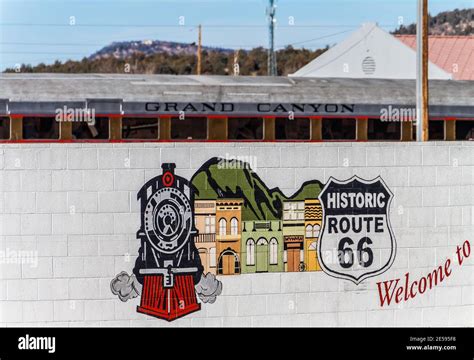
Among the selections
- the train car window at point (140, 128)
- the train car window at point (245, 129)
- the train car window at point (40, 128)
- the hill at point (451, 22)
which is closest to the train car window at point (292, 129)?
the train car window at point (245, 129)

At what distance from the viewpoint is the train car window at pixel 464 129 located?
15.1 m

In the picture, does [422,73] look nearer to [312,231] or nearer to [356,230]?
[356,230]

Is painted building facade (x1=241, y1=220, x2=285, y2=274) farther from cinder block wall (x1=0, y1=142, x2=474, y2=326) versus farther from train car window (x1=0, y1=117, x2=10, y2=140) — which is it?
train car window (x1=0, y1=117, x2=10, y2=140)

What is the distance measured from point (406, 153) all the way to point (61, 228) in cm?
417

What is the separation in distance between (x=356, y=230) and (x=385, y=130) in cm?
395

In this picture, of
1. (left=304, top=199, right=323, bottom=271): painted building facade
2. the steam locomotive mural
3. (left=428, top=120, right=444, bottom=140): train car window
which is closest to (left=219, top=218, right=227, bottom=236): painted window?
the steam locomotive mural

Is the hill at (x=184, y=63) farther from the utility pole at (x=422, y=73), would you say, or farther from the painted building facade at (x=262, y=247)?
the painted building facade at (x=262, y=247)

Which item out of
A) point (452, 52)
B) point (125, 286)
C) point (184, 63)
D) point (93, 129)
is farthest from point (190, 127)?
point (184, 63)

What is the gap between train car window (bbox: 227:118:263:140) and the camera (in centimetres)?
1388

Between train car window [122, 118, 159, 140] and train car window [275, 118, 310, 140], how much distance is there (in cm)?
181

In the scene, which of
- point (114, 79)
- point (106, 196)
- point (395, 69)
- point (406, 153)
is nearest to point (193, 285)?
point (106, 196)

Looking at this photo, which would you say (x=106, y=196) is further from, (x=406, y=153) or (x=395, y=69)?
(x=395, y=69)

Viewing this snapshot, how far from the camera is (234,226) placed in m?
10.9

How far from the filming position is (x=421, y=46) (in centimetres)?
1249
